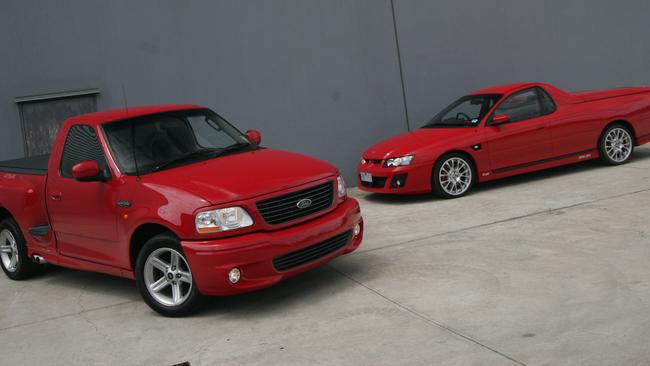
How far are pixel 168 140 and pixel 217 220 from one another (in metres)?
1.44

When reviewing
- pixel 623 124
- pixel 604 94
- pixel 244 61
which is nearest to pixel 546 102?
pixel 604 94

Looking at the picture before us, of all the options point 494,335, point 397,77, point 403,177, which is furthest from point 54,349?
point 397,77

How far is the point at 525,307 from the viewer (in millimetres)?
5543

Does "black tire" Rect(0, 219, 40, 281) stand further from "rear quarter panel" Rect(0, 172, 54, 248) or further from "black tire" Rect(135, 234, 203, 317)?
"black tire" Rect(135, 234, 203, 317)

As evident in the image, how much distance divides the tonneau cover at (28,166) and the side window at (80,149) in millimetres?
438

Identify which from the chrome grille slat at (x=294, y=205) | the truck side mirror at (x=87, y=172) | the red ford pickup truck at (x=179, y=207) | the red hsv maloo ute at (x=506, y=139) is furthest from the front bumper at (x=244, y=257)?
the red hsv maloo ute at (x=506, y=139)

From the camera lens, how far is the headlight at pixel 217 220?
19.3 feet

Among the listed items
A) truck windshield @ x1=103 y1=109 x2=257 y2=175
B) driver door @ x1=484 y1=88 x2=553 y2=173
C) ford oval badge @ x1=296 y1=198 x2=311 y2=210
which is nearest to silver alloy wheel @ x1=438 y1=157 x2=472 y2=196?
driver door @ x1=484 y1=88 x2=553 y2=173

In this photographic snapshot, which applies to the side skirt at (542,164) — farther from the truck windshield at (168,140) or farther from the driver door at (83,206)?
the driver door at (83,206)

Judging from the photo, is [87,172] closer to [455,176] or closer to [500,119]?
[455,176]

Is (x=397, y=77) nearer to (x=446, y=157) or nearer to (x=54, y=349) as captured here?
(x=446, y=157)

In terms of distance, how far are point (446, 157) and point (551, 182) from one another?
60.5 inches

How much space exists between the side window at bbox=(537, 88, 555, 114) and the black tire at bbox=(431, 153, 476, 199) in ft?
4.56

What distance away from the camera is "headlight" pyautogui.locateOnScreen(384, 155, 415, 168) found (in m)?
10.2
